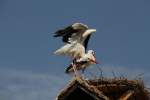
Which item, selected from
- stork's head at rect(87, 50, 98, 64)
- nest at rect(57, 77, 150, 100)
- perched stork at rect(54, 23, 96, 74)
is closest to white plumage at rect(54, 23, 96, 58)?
perched stork at rect(54, 23, 96, 74)

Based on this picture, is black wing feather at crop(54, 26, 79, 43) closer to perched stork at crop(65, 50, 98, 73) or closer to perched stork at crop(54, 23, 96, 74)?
perched stork at crop(54, 23, 96, 74)

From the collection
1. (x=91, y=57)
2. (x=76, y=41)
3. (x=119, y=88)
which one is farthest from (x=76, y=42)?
(x=119, y=88)

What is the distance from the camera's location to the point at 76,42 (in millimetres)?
17656

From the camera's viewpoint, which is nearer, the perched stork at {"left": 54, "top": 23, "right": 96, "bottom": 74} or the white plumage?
the perched stork at {"left": 54, "top": 23, "right": 96, "bottom": 74}

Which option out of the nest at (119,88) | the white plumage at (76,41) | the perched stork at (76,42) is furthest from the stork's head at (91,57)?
the nest at (119,88)

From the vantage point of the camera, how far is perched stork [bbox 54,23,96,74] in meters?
16.8

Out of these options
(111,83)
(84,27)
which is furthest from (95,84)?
(84,27)

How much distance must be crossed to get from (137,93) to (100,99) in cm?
132

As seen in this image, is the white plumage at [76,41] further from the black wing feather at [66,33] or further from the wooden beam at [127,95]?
the wooden beam at [127,95]

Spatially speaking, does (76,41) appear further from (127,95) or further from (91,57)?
(127,95)

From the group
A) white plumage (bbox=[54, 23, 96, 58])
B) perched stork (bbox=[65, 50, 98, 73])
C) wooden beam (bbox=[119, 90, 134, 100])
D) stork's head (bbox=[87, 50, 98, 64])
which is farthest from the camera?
white plumage (bbox=[54, 23, 96, 58])

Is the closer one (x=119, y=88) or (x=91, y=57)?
(x=119, y=88)

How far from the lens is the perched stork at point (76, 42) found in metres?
16.8

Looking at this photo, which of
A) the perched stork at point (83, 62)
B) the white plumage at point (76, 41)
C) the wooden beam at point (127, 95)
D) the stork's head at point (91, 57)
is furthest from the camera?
the white plumage at point (76, 41)
